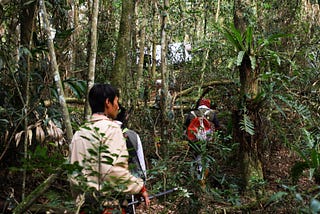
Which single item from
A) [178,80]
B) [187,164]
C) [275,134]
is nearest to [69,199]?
[187,164]

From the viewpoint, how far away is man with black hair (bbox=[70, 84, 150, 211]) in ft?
8.60

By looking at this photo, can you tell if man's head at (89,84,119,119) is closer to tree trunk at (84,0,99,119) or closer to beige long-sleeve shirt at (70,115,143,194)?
beige long-sleeve shirt at (70,115,143,194)

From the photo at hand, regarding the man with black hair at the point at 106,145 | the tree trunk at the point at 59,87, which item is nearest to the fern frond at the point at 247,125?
the tree trunk at the point at 59,87

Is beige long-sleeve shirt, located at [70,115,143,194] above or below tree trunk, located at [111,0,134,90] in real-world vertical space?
below

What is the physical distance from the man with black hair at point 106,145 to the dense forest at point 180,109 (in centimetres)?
22

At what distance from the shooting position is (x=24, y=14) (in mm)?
5797

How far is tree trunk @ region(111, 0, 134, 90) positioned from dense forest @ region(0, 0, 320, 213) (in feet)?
0.06

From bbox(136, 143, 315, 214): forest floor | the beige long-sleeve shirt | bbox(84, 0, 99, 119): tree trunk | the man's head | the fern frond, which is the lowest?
bbox(136, 143, 315, 214): forest floor

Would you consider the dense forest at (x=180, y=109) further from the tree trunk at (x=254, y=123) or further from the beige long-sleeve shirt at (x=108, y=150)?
the beige long-sleeve shirt at (x=108, y=150)

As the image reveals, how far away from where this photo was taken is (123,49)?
798cm

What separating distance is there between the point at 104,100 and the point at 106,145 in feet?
1.98

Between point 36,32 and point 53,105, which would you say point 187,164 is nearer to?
point 53,105

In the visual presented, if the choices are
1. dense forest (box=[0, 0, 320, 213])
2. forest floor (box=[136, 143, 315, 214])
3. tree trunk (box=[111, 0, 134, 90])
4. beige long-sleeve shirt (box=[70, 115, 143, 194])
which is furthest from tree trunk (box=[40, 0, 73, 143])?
tree trunk (box=[111, 0, 134, 90])

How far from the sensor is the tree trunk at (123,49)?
25.6 ft
